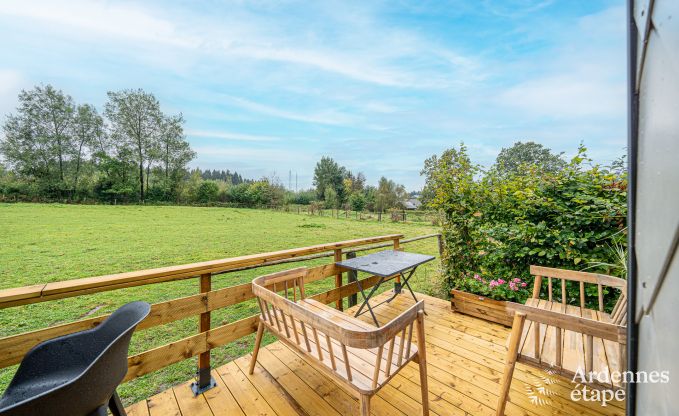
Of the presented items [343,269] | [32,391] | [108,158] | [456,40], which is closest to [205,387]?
[32,391]

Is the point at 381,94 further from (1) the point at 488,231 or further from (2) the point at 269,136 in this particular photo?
(2) the point at 269,136

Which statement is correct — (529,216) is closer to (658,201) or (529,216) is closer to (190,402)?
(658,201)

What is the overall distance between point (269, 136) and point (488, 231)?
98.0 feet

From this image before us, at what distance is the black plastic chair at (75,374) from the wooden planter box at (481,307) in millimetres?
3168

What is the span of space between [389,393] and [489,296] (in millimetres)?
1838

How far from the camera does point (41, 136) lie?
20438 millimetres

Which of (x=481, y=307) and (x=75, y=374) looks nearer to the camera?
(x=75, y=374)

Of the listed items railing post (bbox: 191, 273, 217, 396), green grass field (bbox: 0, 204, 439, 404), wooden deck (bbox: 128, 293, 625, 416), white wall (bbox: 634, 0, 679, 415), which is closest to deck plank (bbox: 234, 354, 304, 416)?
wooden deck (bbox: 128, 293, 625, 416)

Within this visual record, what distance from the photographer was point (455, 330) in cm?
284

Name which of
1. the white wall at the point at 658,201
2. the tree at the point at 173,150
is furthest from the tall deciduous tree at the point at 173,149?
the white wall at the point at 658,201

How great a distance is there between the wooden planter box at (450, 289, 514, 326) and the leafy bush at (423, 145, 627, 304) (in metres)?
0.28

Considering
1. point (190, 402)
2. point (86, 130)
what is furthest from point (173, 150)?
point (190, 402)

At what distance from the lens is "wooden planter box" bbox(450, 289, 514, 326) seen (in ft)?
9.52

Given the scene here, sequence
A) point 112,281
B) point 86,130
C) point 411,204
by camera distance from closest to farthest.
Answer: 1. point 112,281
2. point 86,130
3. point 411,204
